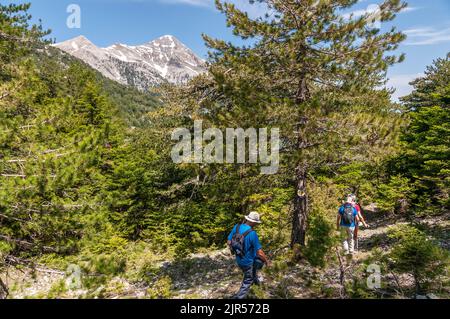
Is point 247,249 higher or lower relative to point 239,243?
lower

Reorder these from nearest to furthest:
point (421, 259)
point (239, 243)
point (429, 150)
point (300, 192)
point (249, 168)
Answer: point (421, 259) < point (239, 243) < point (249, 168) < point (300, 192) < point (429, 150)

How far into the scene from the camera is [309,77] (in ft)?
32.6

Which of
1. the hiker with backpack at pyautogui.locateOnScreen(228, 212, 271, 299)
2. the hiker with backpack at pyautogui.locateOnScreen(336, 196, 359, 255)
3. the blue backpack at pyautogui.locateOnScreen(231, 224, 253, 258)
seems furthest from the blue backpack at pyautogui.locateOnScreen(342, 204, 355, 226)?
the blue backpack at pyautogui.locateOnScreen(231, 224, 253, 258)

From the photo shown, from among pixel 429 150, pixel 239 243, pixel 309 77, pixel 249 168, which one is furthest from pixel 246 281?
pixel 429 150

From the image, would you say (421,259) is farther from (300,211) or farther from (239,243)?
(300,211)

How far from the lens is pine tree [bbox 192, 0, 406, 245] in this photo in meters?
8.73

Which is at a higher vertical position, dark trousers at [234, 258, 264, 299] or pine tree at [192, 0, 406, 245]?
pine tree at [192, 0, 406, 245]

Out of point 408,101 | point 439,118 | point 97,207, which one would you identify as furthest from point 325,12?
point 408,101

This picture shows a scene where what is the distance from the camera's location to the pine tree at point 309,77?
873cm

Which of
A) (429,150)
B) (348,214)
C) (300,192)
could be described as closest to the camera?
(348,214)

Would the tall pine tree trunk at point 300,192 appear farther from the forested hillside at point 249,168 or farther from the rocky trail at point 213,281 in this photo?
the rocky trail at point 213,281

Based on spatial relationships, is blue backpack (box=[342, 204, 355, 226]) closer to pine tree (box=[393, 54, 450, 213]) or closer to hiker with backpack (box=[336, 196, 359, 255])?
hiker with backpack (box=[336, 196, 359, 255])

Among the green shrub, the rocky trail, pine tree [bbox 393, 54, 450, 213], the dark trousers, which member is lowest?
the rocky trail

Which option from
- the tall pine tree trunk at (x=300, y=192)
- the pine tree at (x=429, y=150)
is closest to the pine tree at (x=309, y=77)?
the tall pine tree trunk at (x=300, y=192)
